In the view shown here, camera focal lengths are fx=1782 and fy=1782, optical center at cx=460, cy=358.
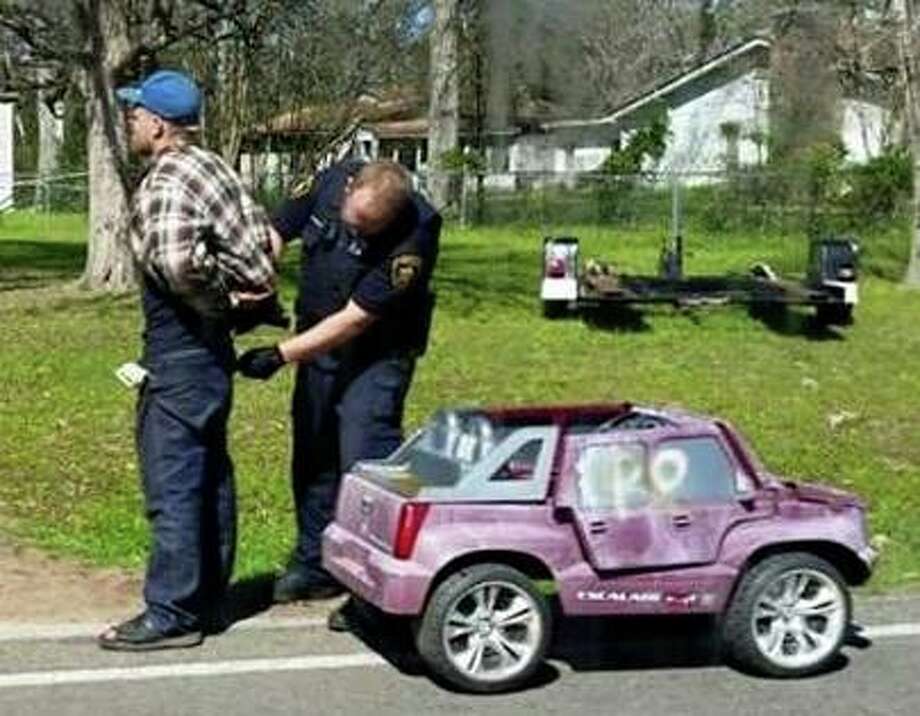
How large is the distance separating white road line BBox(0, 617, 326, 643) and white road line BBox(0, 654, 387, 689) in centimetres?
42

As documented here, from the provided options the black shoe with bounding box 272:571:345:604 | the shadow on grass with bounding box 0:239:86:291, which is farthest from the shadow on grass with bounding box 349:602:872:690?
the shadow on grass with bounding box 0:239:86:291

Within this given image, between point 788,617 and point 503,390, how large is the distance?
7155 millimetres

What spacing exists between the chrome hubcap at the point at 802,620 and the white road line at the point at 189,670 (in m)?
1.29

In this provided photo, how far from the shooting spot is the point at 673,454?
5.82 meters

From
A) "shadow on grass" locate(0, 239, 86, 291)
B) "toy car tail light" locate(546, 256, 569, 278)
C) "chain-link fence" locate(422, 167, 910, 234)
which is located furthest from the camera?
"chain-link fence" locate(422, 167, 910, 234)

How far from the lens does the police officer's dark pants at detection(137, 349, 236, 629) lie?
6.03 meters

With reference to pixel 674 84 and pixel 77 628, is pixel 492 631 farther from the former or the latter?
pixel 674 84

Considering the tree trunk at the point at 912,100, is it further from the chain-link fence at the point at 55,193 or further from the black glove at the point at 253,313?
the chain-link fence at the point at 55,193

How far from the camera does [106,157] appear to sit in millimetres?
18672

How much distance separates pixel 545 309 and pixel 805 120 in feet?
123

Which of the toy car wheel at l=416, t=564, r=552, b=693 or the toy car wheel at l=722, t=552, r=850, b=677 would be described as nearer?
the toy car wheel at l=416, t=564, r=552, b=693

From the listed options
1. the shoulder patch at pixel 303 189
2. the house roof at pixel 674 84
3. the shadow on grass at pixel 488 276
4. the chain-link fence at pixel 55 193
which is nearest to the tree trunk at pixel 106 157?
the shadow on grass at pixel 488 276

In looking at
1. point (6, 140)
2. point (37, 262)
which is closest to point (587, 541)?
point (37, 262)

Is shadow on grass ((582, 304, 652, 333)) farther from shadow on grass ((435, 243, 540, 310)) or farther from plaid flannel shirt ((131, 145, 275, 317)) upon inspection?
plaid flannel shirt ((131, 145, 275, 317))
